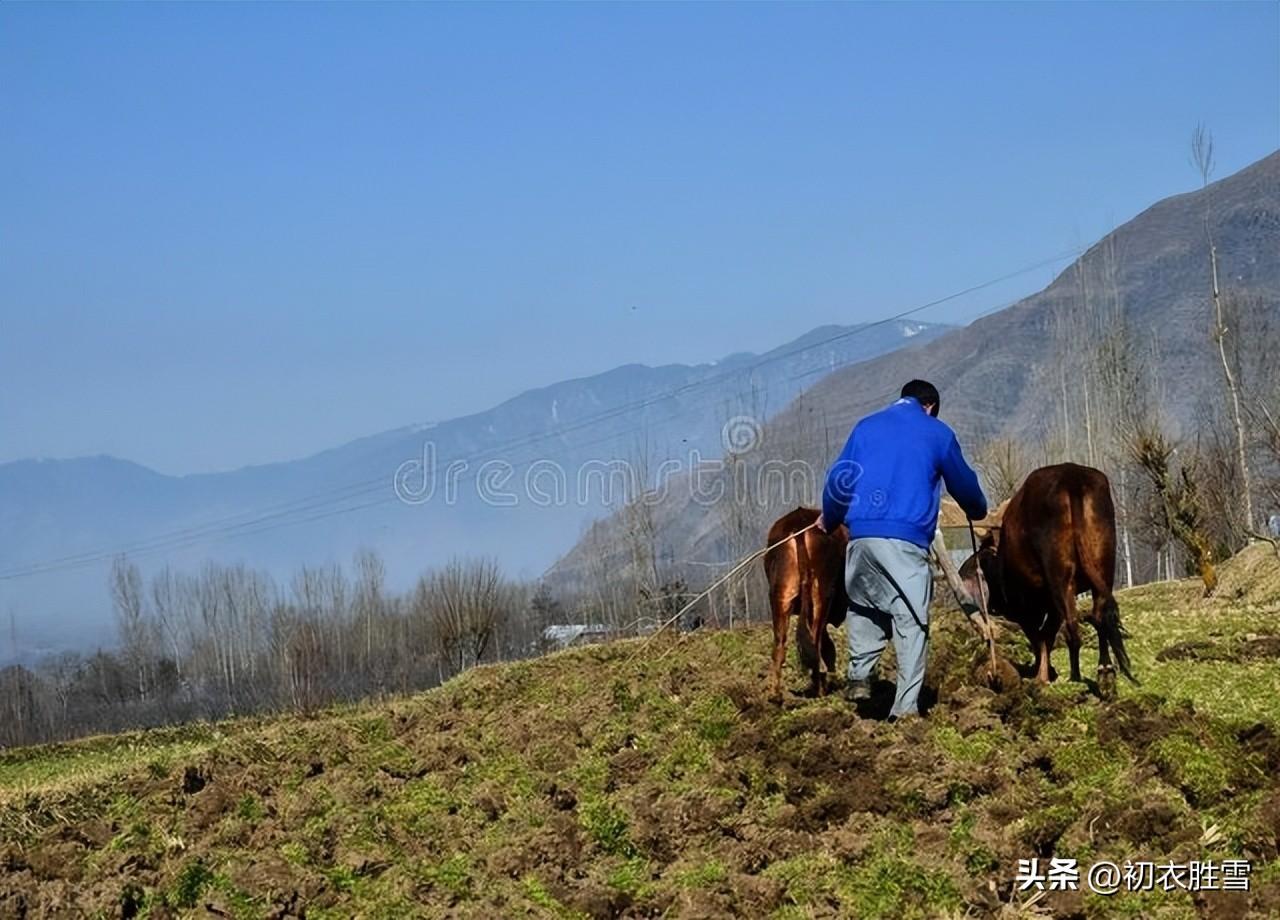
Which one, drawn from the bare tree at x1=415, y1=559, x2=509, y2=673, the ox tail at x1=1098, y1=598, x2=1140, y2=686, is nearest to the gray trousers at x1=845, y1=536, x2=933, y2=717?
the ox tail at x1=1098, y1=598, x2=1140, y2=686

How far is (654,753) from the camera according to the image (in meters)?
10.3

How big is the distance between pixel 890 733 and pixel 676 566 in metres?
55.6

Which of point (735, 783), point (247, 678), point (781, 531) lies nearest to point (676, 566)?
point (247, 678)

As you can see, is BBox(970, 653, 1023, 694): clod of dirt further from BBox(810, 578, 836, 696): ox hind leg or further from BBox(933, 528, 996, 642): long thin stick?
BBox(810, 578, 836, 696): ox hind leg

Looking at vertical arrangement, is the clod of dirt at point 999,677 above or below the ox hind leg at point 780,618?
below

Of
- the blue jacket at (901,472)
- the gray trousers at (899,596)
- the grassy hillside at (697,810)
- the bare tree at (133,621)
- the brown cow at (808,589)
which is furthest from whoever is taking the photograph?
the bare tree at (133,621)

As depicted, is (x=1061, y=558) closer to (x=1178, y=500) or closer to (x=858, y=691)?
(x=858, y=691)

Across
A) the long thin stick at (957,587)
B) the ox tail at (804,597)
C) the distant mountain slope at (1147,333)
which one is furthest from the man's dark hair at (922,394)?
the distant mountain slope at (1147,333)

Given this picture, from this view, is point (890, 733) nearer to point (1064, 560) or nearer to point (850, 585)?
point (850, 585)

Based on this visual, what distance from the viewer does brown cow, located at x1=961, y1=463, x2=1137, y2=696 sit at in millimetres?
12047

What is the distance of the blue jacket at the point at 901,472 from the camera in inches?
415

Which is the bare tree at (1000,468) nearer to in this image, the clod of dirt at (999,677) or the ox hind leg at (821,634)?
the ox hind leg at (821,634)

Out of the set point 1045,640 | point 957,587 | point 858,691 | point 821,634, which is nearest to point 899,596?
point 858,691

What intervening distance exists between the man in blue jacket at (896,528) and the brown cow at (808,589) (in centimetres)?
174
